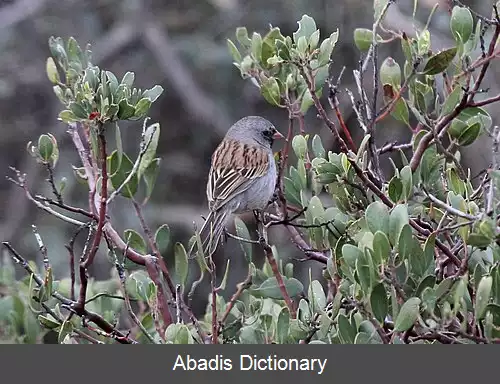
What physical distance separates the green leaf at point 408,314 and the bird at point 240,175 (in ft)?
5.29

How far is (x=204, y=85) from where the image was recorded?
21.6 ft

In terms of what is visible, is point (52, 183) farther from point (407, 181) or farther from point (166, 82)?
point (166, 82)

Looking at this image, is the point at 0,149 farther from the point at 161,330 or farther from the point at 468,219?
the point at 468,219

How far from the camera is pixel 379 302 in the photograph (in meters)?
2.16

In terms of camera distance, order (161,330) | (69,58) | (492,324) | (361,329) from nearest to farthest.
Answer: (492,324) → (361,329) → (161,330) → (69,58)

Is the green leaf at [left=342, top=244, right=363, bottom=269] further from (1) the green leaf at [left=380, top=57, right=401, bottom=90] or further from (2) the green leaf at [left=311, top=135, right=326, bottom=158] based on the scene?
(1) the green leaf at [left=380, top=57, right=401, bottom=90]

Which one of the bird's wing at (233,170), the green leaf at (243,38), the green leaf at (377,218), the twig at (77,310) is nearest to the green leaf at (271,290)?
the twig at (77,310)

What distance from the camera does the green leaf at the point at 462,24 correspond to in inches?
106

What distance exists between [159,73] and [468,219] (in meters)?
4.57

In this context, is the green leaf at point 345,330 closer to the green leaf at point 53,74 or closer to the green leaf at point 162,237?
the green leaf at point 162,237

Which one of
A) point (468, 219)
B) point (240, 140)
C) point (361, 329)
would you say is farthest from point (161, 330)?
point (240, 140)

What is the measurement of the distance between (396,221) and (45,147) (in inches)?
44.5

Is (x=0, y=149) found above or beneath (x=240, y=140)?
above

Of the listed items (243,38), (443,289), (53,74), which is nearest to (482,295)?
(443,289)
